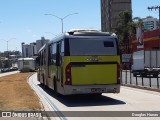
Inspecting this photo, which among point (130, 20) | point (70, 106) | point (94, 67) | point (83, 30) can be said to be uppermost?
point (130, 20)

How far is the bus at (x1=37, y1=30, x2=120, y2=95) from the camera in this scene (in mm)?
19328

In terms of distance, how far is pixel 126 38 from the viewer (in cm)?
10850

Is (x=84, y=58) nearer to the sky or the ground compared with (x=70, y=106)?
nearer to the sky

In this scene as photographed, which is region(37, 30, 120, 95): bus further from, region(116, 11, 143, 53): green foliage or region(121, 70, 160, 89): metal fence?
region(116, 11, 143, 53): green foliage

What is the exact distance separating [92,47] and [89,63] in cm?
80

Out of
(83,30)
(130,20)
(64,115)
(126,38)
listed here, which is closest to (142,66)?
(83,30)

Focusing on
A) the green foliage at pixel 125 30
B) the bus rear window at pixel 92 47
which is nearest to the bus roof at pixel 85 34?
the bus rear window at pixel 92 47

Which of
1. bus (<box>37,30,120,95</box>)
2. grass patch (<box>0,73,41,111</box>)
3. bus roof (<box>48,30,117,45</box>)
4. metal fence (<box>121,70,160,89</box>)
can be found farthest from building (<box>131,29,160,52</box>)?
bus (<box>37,30,120,95</box>)

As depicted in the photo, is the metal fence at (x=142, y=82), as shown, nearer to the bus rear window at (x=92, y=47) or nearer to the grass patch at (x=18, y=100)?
the bus rear window at (x=92, y=47)

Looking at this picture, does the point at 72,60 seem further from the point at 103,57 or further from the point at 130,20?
the point at 130,20

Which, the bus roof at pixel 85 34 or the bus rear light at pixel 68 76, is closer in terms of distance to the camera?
the bus rear light at pixel 68 76

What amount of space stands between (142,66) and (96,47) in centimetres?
3314

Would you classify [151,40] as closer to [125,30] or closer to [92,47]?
[125,30]

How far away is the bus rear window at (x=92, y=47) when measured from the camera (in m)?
19.6
